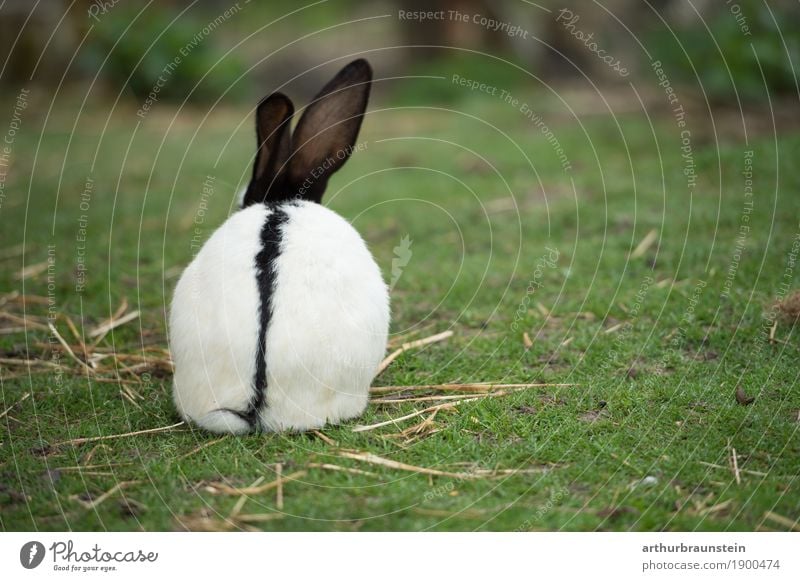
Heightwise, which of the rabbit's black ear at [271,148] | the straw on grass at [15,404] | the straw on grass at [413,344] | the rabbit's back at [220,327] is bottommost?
the straw on grass at [15,404]

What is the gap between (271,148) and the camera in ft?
12.7

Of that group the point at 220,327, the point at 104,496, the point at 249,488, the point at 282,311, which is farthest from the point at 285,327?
the point at 104,496

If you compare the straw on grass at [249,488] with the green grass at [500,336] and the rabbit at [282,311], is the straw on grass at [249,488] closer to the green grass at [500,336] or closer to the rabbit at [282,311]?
the green grass at [500,336]

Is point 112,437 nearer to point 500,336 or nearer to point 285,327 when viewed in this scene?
point 285,327

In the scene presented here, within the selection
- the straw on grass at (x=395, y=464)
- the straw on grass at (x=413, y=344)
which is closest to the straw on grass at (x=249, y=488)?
the straw on grass at (x=395, y=464)

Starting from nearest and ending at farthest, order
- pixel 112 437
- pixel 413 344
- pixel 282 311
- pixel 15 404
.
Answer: pixel 282 311
pixel 112 437
pixel 15 404
pixel 413 344

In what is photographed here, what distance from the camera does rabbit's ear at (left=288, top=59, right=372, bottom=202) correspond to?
12.6 feet

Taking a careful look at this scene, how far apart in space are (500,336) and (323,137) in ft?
5.56

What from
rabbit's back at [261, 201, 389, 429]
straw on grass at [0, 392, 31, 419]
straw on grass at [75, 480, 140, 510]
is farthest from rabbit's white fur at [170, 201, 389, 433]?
straw on grass at [0, 392, 31, 419]

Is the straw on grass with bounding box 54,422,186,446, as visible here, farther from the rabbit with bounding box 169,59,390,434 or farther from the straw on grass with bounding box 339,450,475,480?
the straw on grass with bounding box 339,450,475,480

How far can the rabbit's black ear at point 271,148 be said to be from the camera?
3.82 meters

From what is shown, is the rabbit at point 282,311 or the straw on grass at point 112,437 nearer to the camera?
the rabbit at point 282,311

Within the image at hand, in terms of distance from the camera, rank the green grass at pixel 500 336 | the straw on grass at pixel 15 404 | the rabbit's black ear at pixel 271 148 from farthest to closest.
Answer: the straw on grass at pixel 15 404 < the rabbit's black ear at pixel 271 148 < the green grass at pixel 500 336
